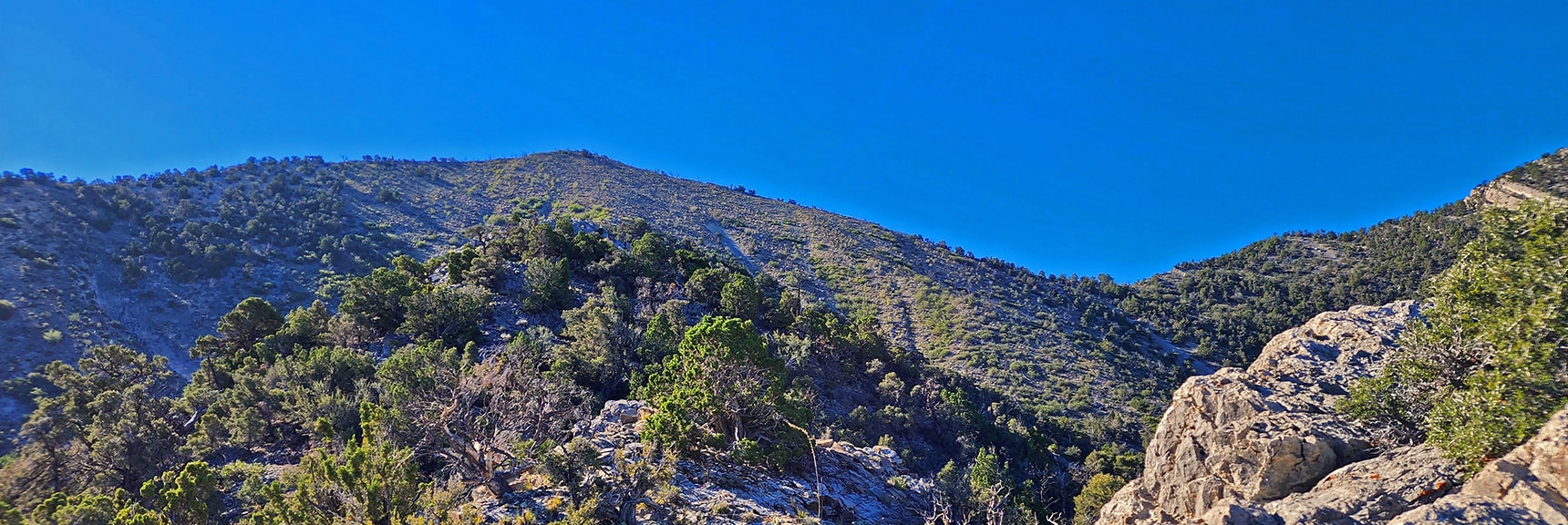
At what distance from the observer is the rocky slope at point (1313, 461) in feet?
25.7

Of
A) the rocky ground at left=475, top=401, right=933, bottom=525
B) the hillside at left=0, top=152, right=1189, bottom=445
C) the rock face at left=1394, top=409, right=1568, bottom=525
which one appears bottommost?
the rocky ground at left=475, top=401, right=933, bottom=525

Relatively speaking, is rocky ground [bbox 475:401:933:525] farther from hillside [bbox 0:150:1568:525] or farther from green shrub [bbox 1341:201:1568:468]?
green shrub [bbox 1341:201:1568:468]

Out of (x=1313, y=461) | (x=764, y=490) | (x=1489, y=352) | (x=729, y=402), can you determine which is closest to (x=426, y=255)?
(x=729, y=402)

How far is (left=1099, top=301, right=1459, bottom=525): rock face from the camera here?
8.99 m

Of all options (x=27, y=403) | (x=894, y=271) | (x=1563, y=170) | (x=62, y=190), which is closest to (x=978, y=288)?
(x=894, y=271)

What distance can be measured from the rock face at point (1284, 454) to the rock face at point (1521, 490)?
79 centimetres

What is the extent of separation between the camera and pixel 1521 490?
769 cm

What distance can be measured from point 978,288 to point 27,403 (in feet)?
219

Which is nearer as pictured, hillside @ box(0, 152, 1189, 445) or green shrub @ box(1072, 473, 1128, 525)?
green shrub @ box(1072, 473, 1128, 525)

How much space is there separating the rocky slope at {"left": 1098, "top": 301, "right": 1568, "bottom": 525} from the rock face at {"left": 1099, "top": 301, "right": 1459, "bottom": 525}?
0.02m

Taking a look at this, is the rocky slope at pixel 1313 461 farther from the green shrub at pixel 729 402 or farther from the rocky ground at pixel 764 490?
the green shrub at pixel 729 402

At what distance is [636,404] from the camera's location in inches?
841

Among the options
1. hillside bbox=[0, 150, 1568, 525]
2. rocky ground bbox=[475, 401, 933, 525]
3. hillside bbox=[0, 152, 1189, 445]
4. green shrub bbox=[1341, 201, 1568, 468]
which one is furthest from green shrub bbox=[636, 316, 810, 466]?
hillside bbox=[0, 152, 1189, 445]

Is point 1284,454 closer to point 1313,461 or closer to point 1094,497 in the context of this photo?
point 1313,461
